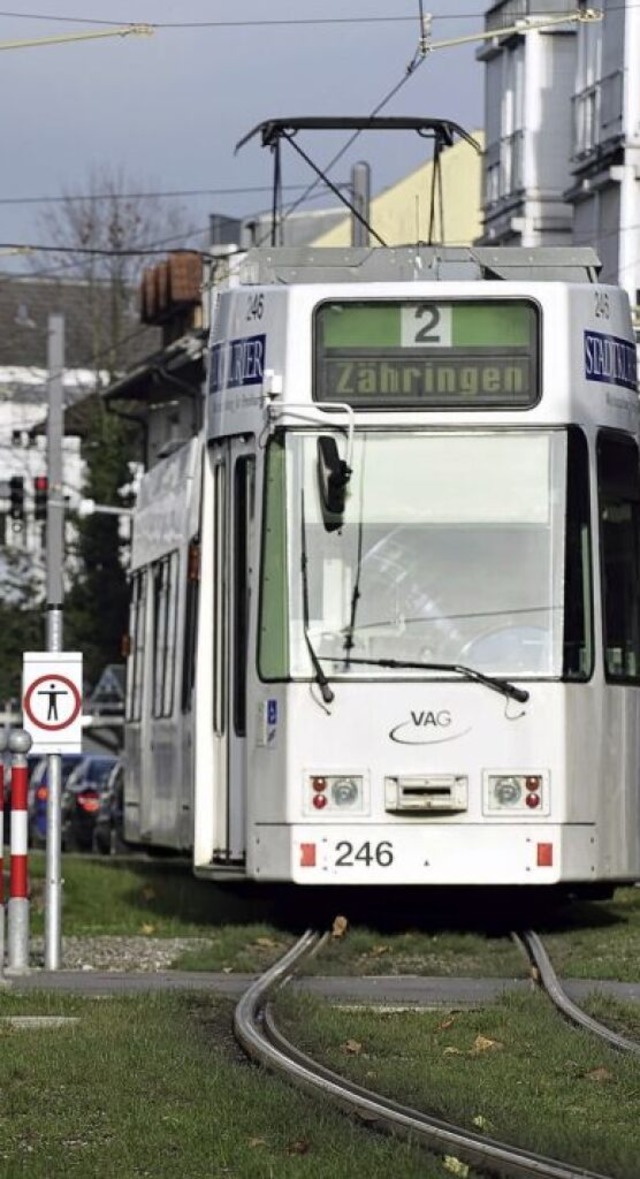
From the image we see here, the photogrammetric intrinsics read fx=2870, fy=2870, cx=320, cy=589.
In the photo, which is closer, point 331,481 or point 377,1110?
point 377,1110

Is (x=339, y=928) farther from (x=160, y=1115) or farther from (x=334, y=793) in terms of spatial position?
(x=160, y=1115)

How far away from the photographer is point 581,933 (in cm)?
1727

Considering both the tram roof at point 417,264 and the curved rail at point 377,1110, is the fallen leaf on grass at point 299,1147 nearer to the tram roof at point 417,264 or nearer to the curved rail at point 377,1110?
the curved rail at point 377,1110

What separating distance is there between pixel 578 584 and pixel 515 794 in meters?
1.22

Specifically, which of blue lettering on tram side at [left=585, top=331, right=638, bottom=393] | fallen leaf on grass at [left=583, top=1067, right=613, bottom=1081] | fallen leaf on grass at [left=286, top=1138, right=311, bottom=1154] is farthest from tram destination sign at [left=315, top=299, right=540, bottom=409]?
fallen leaf on grass at [left=286, top=1138, right=311, bottom=1154]

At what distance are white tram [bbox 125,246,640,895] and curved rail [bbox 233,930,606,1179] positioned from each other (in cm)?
336

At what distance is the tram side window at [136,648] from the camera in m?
22.6

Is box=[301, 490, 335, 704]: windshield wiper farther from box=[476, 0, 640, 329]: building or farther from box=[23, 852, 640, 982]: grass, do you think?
box=[476, 0, 640, 329]: building

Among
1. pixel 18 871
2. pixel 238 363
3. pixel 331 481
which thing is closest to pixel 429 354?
pixel 331 481

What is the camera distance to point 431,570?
52.3 ft

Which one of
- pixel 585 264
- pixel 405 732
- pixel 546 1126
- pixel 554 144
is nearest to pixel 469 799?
pixel 405 732

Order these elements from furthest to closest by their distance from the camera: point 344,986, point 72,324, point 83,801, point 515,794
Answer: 1. point 72,324
2. point 83,801
3. point 515,794
4. point 344,986

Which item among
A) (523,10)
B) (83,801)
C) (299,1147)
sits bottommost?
(299,1147)

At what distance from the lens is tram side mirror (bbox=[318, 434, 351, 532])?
15.9m
